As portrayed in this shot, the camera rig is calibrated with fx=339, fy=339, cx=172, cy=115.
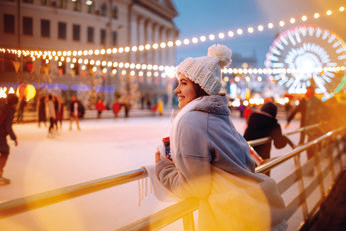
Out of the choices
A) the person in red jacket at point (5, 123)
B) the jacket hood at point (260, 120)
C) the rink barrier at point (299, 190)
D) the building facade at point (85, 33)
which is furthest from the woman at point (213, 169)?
the building facade at point (85, 33)

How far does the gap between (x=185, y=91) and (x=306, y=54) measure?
2189 centimetres

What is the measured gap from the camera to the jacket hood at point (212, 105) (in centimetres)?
159

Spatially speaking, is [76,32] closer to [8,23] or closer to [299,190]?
[8,23]

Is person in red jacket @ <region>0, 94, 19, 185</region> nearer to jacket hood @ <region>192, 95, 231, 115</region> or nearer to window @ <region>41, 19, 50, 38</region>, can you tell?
jacket hood @ <region>192, 95, 231, 115</region>

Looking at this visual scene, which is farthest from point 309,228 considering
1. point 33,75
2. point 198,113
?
point 33,75

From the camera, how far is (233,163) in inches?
64.5

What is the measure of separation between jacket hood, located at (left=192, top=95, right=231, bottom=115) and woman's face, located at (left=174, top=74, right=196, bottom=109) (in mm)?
112

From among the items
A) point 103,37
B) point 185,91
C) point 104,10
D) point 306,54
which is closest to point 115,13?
point 104,10

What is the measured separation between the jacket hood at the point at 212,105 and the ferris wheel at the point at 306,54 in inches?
804

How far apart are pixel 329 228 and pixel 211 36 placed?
243 inches

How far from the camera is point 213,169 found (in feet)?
5.38

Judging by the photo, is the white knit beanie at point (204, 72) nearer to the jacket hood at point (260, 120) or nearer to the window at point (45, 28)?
the jacket hood at point (260, 120)

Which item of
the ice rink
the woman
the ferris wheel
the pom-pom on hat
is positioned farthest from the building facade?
the woman

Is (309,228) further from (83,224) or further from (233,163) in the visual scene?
(233,163)
